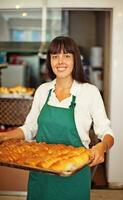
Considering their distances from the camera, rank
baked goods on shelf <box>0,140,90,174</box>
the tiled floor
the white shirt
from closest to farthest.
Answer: baked goods on shelf <box>0,140,90,174</box> < the white shirt < the tiled floor

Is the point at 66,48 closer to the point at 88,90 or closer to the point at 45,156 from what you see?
the point at 88,90

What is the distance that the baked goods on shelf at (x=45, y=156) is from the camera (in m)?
1.26

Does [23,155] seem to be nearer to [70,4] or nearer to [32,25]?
[70,4]

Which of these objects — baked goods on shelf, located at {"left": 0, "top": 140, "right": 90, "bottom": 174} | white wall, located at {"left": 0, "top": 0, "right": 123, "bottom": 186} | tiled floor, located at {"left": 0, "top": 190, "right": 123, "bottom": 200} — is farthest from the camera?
white wall, located at {"left": 0, "top": 0, "right": 123, "bottom": 186}

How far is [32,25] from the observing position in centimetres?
424

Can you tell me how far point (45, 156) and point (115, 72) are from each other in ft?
6.54

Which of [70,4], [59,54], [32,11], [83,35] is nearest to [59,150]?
[59,54]

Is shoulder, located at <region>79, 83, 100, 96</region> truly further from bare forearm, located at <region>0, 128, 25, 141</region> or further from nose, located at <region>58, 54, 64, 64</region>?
bare forearm, located at <region>0, 128, 25, 141</region>

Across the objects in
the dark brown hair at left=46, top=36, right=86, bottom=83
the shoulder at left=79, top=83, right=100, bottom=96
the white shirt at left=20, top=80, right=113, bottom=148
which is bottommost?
the white shirt at left=20, top=80, right=113, bottom=148

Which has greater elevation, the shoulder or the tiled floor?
the shoulder

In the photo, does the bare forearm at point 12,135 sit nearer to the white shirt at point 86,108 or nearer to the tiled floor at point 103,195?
the white shirt at point 86,108

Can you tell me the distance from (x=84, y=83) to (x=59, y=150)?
413 mm

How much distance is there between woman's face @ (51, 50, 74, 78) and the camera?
1552mm

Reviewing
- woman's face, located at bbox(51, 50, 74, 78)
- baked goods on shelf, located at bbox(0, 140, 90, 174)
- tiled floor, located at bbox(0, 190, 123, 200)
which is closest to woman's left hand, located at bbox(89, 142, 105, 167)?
baked goods on shelf, located at bbox(0, 140, 90, 174)
